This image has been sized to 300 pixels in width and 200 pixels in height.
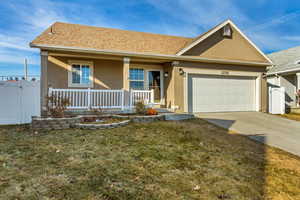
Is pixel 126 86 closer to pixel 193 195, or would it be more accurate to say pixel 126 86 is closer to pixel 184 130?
pixel 184 130

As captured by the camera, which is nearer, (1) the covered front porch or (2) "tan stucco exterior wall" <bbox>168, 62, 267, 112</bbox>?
(1) the covered front porch

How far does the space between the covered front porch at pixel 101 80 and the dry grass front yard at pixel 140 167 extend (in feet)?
8.27

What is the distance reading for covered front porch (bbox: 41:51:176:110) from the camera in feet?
25.4

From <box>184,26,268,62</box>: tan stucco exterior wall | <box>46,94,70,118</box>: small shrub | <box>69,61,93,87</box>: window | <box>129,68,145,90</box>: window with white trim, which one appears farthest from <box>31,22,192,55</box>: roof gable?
<box>46,94,70,118</box>: small shrub

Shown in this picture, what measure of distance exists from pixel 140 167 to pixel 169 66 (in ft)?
23.8

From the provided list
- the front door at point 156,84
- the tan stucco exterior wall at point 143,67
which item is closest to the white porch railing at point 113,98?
the tan stucco exterior wall at point 143,67

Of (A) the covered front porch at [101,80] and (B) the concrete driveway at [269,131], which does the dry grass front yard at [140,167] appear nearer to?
(B) the concrete driveway at [269,131]

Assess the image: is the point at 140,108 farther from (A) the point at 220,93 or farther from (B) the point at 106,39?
(A) the point at 220,93

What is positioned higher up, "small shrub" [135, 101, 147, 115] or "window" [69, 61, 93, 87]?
"window" [69, 61, 93, 87]

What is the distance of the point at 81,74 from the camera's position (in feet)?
30.6

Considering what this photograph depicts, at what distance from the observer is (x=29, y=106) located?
702 cm

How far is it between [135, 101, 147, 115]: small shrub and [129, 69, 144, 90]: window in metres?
2.45

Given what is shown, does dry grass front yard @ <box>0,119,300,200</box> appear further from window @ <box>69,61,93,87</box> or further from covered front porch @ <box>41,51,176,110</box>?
window @ <box>69,61,93,87</box>

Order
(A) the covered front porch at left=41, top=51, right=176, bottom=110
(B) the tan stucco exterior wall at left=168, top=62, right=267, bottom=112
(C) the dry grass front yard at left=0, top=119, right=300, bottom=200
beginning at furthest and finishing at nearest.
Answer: (B) the tan stucco exterior wall at left=168, top=62, right=267, bottom=112 → (A) the covered front porch at left=41, top=51, right=176, bottom=110 → (C) the dry grass front yard at left=0, top=119, right=300, bottom=200
